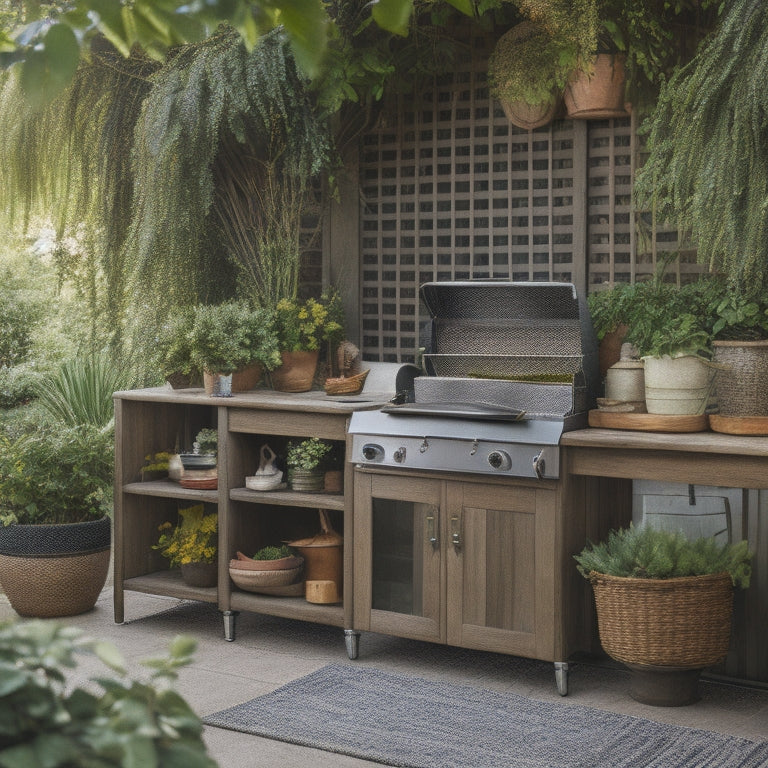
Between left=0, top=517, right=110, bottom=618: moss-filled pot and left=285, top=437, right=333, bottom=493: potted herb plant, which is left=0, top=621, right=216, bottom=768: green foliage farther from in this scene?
left=0, top=517, right=110, bottom=618: moss-filled pot

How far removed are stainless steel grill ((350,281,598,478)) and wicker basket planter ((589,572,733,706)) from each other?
0.47 meters

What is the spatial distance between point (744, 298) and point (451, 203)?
1.39 m

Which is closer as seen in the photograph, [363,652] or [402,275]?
[363,652]

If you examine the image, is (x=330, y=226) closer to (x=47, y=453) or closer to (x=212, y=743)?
(x=47, y=453)

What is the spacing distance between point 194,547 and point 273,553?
1.24 ft

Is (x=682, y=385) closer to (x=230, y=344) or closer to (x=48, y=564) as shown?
(x=230, y=344)

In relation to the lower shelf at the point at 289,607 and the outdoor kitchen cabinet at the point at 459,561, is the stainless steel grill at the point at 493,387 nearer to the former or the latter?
the outdoor kitchen cabinet at the point at 459,561

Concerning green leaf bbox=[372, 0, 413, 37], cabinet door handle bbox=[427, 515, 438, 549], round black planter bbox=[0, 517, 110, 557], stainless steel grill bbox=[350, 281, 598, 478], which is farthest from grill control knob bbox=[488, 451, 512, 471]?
green leaf bbox=[372, 0, 413, 37]

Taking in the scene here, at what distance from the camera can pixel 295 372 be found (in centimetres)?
453

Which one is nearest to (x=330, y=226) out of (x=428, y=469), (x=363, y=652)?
(x=428, y=469)

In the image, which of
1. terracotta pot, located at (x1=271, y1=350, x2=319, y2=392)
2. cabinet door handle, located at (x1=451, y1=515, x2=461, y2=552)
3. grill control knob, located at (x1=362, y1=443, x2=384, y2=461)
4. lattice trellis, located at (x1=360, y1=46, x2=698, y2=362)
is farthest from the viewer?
terracotta pot, located at (x1=271, y1=350, x2=319, y2=392)

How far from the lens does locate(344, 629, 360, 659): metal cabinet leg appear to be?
4.11 meters

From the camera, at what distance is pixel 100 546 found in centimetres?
471

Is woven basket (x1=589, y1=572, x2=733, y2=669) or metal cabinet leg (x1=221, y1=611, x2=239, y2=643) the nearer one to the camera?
woven basket (x1=589, y1=572, x2=733, y2=669)
